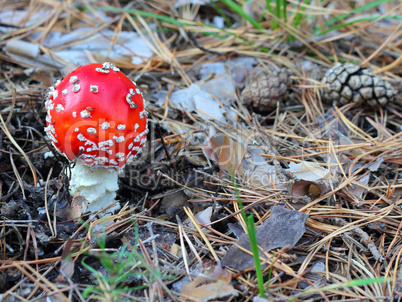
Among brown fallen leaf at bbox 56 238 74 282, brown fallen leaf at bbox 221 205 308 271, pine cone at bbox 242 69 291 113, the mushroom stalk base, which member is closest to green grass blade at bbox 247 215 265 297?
brown fallen leaf at bbox 221 205 308 271

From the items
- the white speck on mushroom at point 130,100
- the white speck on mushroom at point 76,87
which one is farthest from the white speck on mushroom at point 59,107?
the white speck on mushroom at point 130,100

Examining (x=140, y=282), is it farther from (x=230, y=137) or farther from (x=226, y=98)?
(x=226, y=98)

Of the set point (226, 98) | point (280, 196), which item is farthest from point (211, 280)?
point (226, 98)

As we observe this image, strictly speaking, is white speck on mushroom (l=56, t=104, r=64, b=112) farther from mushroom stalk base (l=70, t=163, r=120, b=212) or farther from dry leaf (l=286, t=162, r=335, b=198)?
dry leaf (l=286, t=162, r=335, b=198)

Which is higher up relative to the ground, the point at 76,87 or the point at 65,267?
the point at 76,87

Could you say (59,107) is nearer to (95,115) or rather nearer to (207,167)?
(95,115)

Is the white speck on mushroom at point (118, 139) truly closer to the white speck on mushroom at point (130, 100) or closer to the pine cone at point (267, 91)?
the white speck on mushroom at point (130, 100)

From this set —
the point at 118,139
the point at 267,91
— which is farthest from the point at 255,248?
the point at 267,91
